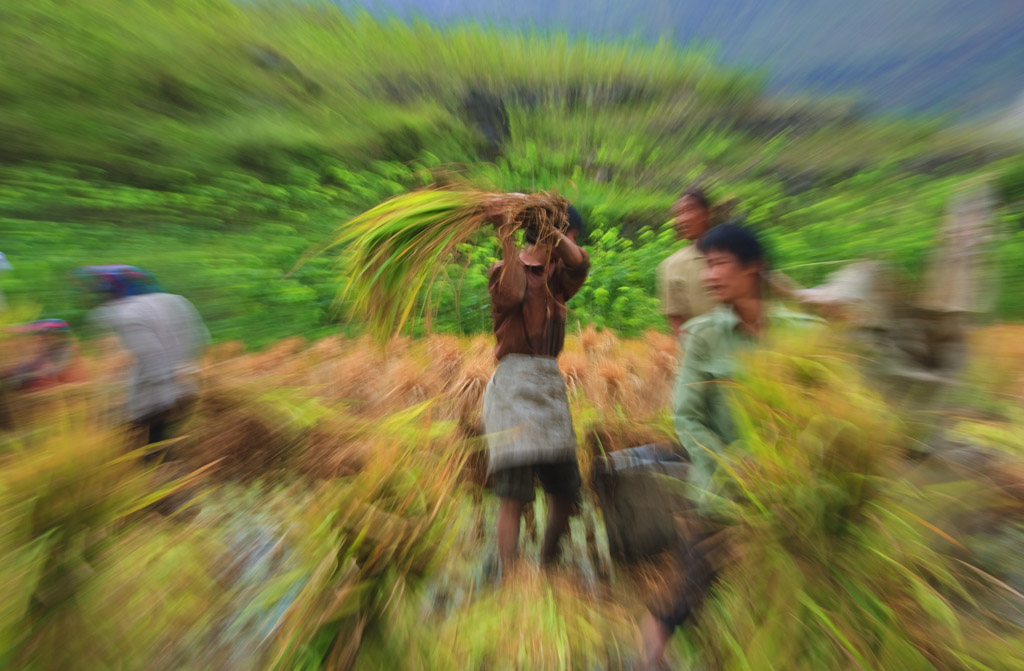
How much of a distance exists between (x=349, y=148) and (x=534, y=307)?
4395 millimetres

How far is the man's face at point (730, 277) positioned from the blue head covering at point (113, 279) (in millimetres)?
2137

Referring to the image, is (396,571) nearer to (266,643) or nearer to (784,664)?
(266,643)

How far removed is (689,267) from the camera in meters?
1.55

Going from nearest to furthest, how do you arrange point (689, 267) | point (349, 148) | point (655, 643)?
point (655, 643), point (689, 267), point (349, 148)

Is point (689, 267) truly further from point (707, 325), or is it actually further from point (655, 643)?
point (655, 643)

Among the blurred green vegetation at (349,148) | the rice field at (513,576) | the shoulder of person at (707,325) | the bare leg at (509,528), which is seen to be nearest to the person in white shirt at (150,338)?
the rice field at (513,576)

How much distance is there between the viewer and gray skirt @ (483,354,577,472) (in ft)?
4.02

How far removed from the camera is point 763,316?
107 cm

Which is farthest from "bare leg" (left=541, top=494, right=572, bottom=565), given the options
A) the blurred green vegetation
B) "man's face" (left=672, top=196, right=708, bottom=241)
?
the blurred green vegetation

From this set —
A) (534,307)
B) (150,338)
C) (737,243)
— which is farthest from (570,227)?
(150,338)

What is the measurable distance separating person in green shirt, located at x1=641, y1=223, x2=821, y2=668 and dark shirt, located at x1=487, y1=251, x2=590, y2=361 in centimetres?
37

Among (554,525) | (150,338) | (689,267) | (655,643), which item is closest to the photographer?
(655,643)

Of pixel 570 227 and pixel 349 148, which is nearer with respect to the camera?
pixel 570 227

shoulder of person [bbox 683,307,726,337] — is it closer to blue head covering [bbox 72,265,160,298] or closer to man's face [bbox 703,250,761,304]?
man's face [bbox 703,250,761,304]
